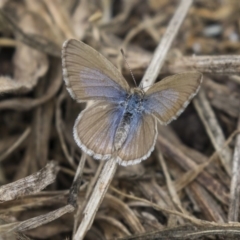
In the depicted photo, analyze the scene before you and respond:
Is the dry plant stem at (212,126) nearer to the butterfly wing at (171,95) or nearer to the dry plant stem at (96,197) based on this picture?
the butterfly wing at (171,95)

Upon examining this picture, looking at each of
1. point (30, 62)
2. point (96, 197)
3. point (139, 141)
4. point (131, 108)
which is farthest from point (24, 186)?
→ point (30, 62)

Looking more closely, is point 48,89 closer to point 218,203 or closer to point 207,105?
point 207,105

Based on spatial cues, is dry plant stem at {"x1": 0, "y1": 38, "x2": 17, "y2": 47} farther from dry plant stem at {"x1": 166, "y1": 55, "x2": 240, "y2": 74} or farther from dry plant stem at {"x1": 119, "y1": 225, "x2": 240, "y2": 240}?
dry plant stem at {"x1": 119, "y1": 225, "x2": 240, "y2": 240}

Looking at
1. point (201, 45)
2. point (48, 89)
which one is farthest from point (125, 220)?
point (201, 45)

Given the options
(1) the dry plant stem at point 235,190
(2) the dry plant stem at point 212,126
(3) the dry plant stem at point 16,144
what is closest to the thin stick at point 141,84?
(2) the dry plant stem at point 212,126

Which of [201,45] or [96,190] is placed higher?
[201,45]
